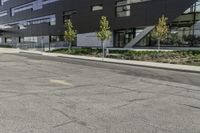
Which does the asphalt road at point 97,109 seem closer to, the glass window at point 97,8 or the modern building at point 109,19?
the modern building at point 109,19


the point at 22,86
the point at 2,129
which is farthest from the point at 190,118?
the point at 22,86

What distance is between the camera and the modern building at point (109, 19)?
116ft

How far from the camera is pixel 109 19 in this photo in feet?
149

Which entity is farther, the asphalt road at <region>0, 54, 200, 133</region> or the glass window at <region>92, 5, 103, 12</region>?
the glass window at <region>92, 5, 103, 12</region>

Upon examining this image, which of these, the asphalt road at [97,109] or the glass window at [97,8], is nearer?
the asphalt road at [97,109]

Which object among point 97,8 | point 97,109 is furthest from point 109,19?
point 97,109

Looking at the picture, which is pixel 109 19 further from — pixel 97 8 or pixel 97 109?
pixel 97 109

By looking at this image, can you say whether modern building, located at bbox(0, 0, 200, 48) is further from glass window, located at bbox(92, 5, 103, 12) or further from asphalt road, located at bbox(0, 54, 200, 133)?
asphalt road, located at bbox(0, 54, 200, 133)

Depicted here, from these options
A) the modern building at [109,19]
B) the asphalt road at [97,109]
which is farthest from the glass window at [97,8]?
the asphalt road at [97,109]

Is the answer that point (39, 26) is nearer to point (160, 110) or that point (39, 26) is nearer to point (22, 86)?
point (22, 86)

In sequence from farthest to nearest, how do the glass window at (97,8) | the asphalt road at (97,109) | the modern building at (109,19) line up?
the glass window at (97,8) → the modern building at (109,19) → the asphalt road at (97,109)

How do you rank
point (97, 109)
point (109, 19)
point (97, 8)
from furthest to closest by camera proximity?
point (97, 8) → point (109, 19) → point (97, 109)

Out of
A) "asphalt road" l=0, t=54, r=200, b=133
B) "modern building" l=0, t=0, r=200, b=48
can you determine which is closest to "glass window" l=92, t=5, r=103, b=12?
"modern building" l=0, t=0, r=200, b=48

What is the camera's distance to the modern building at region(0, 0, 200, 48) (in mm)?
35281
